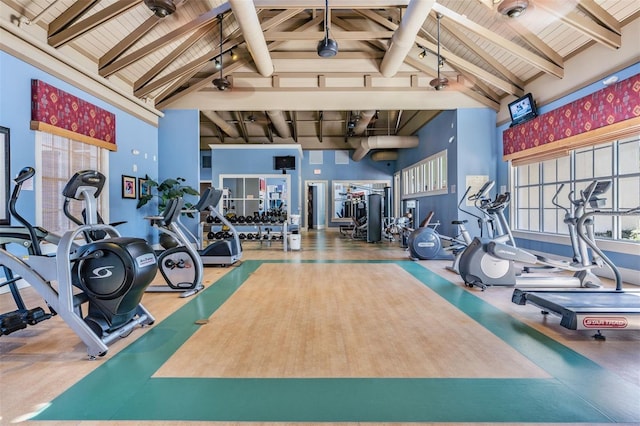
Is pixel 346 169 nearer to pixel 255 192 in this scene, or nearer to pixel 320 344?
pixel 255 192

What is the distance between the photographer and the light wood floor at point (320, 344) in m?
2.15

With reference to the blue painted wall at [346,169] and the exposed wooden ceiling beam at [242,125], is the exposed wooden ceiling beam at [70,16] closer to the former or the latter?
the exposed wooden ceiling beam at [242,125]

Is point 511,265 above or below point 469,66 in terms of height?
below

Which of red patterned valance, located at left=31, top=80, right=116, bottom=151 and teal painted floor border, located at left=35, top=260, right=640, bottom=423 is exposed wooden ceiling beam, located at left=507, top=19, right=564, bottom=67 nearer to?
teal painted floor border, located at left=35, top=260, right=640, bottom=423

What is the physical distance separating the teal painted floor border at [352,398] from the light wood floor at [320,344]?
0.32ft

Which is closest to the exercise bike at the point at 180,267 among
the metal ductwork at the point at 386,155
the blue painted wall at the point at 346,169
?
the metal ductwork at the point at 386,155

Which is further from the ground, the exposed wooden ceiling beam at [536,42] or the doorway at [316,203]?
the exposed wooden ceiling beam at [536,42]

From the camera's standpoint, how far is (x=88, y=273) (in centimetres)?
245

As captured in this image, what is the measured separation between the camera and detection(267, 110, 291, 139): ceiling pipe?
10807 mm

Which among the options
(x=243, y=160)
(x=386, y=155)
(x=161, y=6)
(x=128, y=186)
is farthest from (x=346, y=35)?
(x=386, y=155)

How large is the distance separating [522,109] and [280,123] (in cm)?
782

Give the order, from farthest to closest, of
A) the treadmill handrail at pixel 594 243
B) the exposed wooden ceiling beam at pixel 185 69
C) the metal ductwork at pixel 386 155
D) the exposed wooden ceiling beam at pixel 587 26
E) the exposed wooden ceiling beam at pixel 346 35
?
the metal ductwork at pixel 386 155
the exposed wooden ceiling beam at pixel 185 69
the exposed wooden ceiling beam at pixel 346 35
the exposed wooden ceiling beam at pixel 587 26
the treadmill handrail at pixel 594 243

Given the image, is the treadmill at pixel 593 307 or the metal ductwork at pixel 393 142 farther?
the metal ductwork at pixel 393 142

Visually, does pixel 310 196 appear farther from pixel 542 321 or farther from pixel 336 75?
pixel 542 321
